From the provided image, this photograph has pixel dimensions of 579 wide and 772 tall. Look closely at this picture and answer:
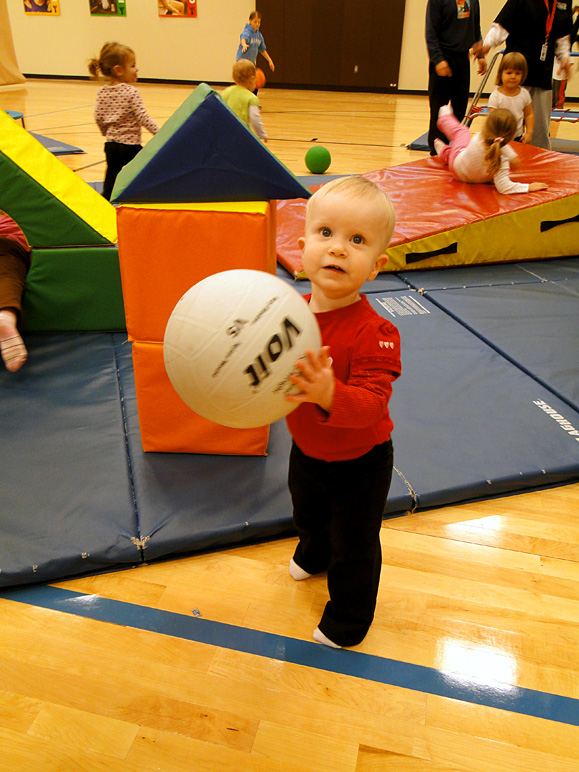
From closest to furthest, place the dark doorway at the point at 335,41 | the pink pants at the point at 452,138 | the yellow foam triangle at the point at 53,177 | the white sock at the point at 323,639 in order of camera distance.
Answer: the white sock at the point at 323,639 < the yellow foam triangle at the point at 53,177 < the pink pants at the point at 452,138 < the dark doorway at the point at 335,41

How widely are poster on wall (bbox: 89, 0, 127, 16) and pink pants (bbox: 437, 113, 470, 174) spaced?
9.89 metres

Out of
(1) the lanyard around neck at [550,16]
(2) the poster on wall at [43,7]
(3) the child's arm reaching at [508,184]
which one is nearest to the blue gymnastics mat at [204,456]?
(3) the child's arm reaching at [508,184]

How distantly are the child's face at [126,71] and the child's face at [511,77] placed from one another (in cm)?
284

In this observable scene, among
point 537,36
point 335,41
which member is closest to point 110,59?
point 537,36

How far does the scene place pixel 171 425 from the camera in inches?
76.0

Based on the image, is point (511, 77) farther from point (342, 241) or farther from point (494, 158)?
point (342, 241)

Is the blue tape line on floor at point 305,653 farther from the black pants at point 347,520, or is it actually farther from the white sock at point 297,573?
the white sock at point 297,573

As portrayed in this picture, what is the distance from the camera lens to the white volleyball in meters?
0.99

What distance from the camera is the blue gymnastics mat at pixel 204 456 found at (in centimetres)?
166

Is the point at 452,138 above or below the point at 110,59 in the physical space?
below

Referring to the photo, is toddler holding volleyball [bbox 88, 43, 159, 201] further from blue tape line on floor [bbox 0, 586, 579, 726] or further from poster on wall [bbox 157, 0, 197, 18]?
poster on wall [bbox 157, 0, 197, 18]

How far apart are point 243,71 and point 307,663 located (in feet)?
17.2

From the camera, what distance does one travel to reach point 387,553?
1.69m

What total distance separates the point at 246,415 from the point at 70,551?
0.85 m
